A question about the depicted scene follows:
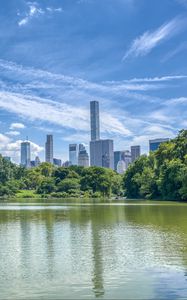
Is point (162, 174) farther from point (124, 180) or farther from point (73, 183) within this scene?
point (73, 183)

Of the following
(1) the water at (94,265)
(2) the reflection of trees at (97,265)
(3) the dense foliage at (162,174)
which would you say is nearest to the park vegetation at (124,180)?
(3) the dense foliage at (162,174)

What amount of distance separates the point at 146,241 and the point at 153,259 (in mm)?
6042

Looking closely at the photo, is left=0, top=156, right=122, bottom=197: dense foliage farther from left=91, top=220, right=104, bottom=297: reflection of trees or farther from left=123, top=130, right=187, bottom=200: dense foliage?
left=91, top=220, right=104, bottom=297: reflection of trees

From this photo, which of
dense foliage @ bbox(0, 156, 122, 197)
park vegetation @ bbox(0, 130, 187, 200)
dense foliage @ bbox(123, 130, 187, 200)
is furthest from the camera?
dense foliage @ bbox(0, 156, 122, 197)

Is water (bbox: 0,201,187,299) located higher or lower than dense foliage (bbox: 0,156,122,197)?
lower

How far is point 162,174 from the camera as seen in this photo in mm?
100562

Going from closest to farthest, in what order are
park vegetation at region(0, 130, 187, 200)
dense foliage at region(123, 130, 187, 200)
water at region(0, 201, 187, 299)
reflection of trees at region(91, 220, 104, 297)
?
1. water at region(0, 201, 187, 299)
2. reflection of trees at region(91, 220, 104, 297)
3. dense foliage at region(123, 130, 187, 200)
4. park vegetation at region(0, 130, 187, 200)

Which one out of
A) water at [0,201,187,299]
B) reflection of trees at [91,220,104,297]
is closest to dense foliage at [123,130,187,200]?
water at [0,201,187,299]

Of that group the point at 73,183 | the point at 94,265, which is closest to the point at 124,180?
the point at 73,183

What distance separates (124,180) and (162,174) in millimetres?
37796

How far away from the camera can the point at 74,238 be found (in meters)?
27.3

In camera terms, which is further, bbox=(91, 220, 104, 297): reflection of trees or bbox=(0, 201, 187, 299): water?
bbox=(91, 220, 104, 297): reflection of trees

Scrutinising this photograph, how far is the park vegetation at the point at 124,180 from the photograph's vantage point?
9656cm

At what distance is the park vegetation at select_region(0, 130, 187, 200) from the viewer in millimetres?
96562
